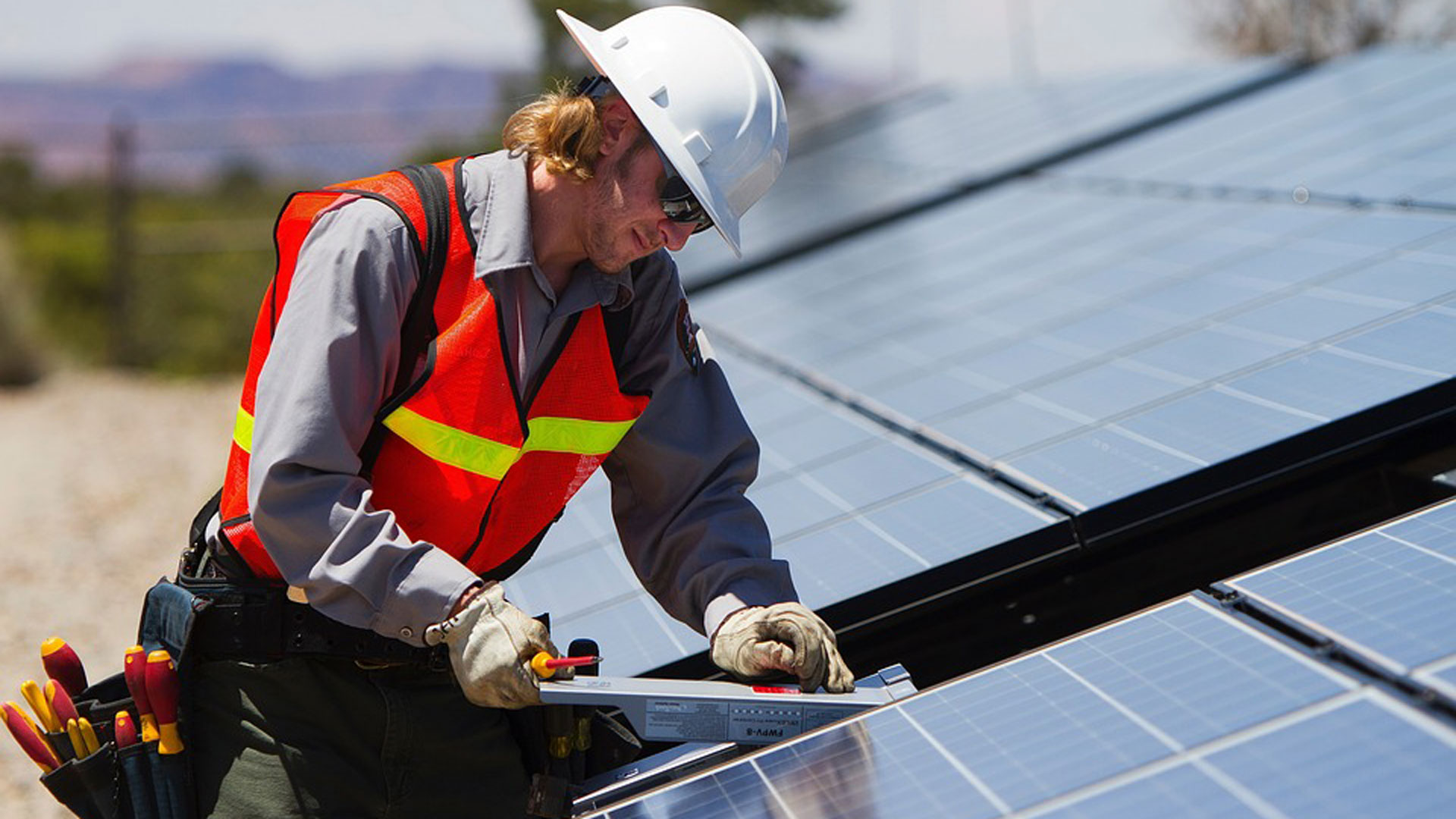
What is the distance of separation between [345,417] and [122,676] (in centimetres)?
94

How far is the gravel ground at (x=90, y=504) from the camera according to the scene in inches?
356


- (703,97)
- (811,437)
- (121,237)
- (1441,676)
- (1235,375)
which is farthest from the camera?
(121,237)

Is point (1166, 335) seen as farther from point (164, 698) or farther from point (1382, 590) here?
point (164, 698)

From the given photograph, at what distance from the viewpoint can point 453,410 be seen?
303 cm

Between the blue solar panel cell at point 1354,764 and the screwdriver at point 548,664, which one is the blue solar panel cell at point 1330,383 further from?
the screwdriver at point 548,664

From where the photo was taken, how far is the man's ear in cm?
309

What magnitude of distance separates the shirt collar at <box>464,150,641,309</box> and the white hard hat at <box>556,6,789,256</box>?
280 millimetres

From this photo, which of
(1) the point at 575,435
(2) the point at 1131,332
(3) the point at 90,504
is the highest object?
(1) the point at 575,435

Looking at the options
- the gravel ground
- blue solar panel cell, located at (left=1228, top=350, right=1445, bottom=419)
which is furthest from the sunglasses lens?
the gravel ground

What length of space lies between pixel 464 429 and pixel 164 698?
0.83 meters

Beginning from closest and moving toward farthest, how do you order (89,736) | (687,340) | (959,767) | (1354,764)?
(1354,764) → (959,767) → (89,736) → (687,340)

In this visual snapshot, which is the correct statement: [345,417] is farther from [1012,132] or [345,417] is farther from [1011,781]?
[1012,132]

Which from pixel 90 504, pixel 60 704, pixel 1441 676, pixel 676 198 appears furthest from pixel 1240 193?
pixel 90 504

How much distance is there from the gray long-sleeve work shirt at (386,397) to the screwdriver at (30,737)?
850mm
